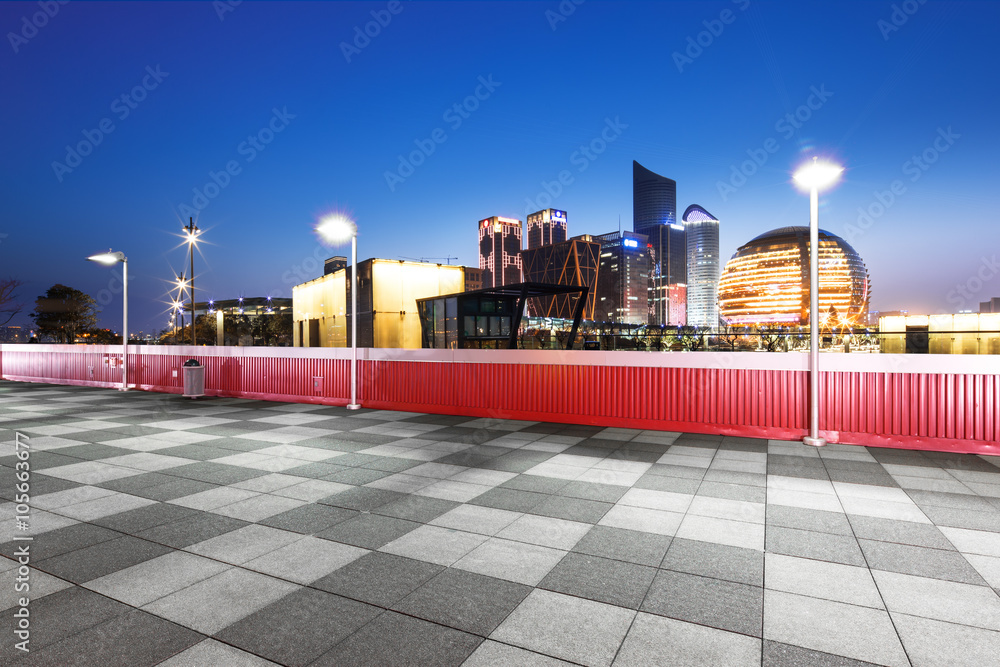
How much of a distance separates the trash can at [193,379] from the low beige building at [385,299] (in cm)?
1194

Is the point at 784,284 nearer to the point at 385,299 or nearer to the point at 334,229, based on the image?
the point at 385,299

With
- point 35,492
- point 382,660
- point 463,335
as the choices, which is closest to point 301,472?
point 35,492

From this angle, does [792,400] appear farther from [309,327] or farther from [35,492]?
[309,327]

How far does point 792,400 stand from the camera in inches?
380

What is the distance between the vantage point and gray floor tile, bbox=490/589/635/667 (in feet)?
10.2

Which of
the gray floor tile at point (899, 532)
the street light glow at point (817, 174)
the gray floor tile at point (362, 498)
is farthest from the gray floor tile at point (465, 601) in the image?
the street light glow at point (817, 174)

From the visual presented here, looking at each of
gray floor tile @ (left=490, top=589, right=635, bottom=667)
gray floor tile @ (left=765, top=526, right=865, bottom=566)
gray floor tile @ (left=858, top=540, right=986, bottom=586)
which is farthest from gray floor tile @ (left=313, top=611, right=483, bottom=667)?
gray floor tile @ (left=858, top=540, right=986, bottom=586)

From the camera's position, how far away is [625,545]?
4.75 metres

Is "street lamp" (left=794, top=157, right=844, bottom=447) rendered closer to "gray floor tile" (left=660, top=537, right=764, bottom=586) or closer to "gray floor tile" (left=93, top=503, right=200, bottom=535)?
"gray floor tile" (left=660, top=537, right=764, bottom=586)

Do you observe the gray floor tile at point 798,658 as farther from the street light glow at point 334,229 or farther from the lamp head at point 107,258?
the lamp head at point 107,258

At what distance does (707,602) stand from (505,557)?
1.62 meters

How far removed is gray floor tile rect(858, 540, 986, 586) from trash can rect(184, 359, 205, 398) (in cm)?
1694

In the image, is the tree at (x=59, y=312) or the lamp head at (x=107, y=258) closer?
the lamp head at (x=107, y=258)

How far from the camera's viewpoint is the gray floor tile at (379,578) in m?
3.77
